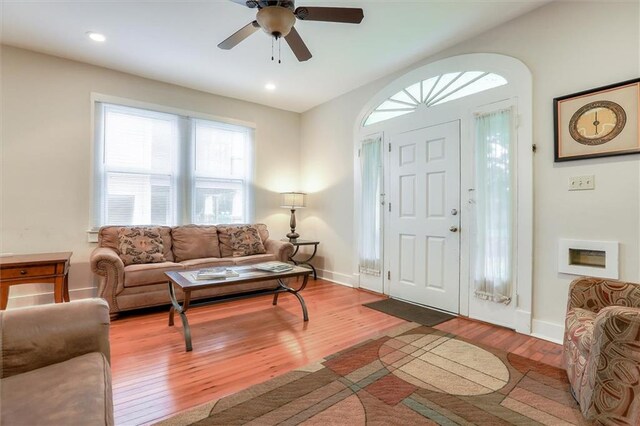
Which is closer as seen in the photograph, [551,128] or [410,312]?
[551,128]

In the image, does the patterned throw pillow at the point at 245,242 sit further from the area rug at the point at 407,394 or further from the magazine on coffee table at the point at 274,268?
the area rug at the point at 407,394

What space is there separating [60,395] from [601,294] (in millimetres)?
2719

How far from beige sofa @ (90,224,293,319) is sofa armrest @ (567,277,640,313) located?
3.04 meters

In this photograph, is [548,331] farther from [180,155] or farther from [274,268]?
[180,155]

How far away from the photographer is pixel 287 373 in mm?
1962

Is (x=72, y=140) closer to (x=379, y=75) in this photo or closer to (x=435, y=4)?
(x=379, y=75)

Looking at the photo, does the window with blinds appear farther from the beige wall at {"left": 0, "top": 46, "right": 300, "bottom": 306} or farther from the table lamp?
the table lamp

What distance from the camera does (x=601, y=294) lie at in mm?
1842

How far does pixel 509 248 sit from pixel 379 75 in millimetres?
2558

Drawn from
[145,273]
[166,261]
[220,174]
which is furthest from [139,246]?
[220,174]

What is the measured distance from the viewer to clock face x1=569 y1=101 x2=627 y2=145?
2174mm

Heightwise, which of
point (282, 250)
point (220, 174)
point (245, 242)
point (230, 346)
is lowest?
point (230, 346)

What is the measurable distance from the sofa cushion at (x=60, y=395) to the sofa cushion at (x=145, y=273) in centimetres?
200

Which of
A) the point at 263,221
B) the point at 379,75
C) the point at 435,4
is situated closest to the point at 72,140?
the point at 263,221
